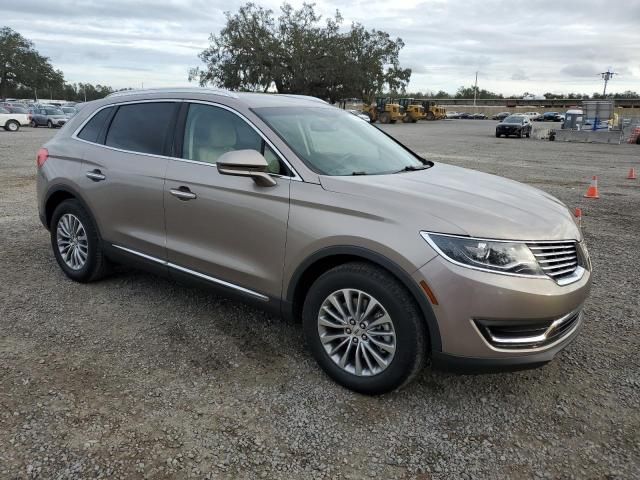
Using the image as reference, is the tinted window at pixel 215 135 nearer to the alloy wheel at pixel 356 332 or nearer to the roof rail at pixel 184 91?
the roof rail at pixel 184 91

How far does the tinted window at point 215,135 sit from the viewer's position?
368cm

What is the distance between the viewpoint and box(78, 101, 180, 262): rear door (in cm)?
415

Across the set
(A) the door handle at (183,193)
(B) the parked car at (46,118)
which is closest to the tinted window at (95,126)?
(A) the door handle at (183,193)

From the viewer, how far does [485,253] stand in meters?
2.80

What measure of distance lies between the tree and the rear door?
9490 cm

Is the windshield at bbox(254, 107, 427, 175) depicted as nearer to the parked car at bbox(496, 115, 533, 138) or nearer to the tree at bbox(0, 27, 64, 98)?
the parked car at bbox(496, 115, 533, 138)

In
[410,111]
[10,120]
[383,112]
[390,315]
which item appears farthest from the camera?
[410,111]

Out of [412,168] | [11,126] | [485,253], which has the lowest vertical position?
[11,126]

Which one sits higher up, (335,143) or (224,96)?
(224,96)

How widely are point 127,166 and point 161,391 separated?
1.94 m

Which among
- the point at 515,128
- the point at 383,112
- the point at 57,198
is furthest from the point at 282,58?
the point at 57,198

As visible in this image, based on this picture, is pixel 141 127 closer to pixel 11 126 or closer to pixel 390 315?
pixel 390 315

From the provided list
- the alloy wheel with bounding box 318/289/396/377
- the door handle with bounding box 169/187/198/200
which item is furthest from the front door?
the alloy wheel with bounding box 318/289/396/377

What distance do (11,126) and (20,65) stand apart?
63.4 metres
